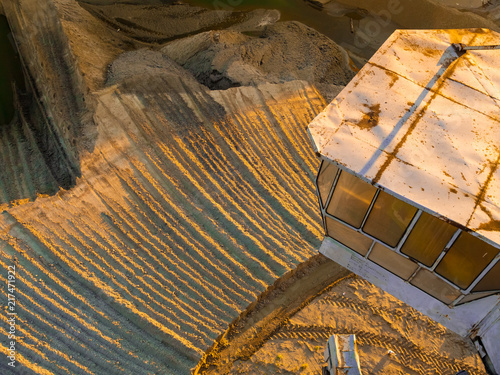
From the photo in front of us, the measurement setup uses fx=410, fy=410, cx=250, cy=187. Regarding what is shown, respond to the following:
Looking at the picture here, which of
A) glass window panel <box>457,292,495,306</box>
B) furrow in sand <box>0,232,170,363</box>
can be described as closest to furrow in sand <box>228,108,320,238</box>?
glass window panel <box>457,292,495,306</box>

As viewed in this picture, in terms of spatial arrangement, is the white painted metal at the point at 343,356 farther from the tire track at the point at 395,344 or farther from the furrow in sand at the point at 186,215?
the furrow in sand at the point at 186,215

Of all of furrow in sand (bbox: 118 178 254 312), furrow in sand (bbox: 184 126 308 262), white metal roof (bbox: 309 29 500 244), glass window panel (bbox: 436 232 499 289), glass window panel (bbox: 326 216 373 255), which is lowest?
furrow in sand (bbox: 118 178 254 312)

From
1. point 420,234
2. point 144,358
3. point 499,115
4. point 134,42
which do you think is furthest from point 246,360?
point 134,42

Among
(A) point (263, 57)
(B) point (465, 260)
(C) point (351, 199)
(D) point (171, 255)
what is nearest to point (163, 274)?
(D) point (171, 255)

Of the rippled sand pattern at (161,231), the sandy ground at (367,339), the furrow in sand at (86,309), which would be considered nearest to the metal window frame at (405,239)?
the sandy ground at (367,339)

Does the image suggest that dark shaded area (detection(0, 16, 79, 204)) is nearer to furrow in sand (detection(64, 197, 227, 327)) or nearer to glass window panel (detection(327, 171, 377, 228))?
furrow in sand (detection(64, 197, 227, 327))
